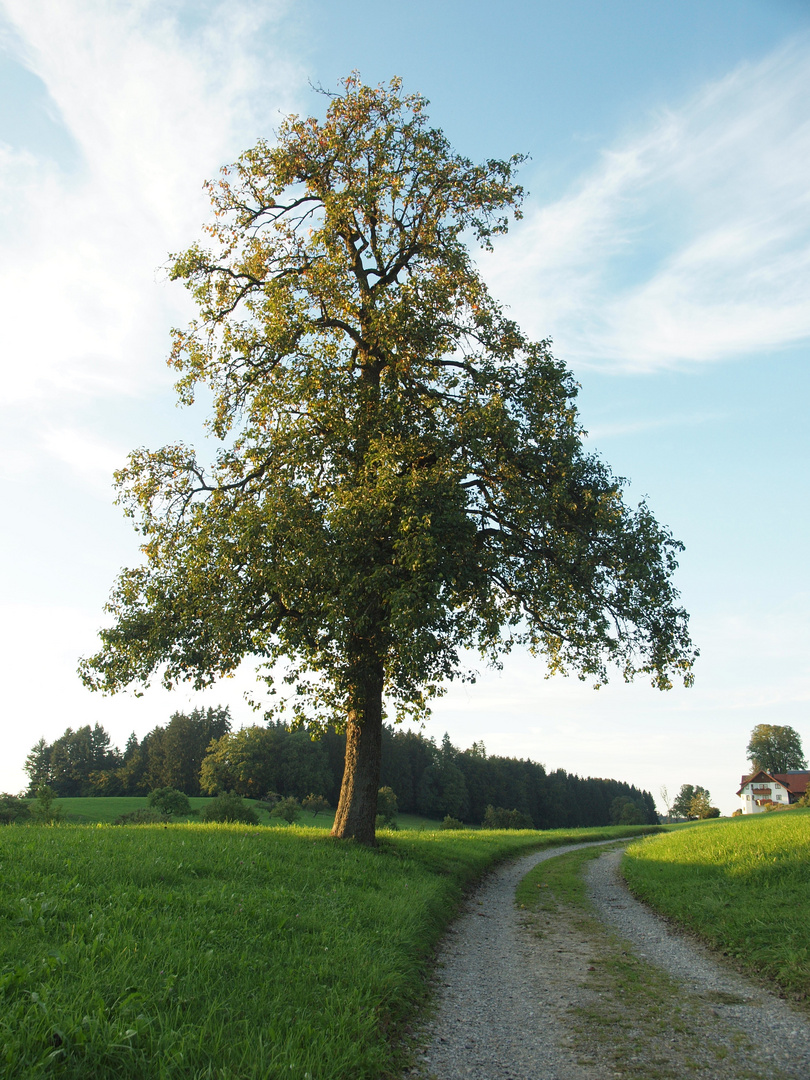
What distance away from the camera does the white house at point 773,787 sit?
343ft

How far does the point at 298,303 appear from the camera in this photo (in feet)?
59.7

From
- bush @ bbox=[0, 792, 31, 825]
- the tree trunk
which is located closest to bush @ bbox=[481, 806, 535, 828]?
bush @ bbox=[0, 792, 31, 825]

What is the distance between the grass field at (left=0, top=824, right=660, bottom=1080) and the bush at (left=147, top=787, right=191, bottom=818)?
37.4 metres

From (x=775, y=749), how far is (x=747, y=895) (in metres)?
122

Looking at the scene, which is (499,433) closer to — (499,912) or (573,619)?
(573,619)

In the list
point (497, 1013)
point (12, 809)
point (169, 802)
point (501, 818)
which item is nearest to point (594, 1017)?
point (497, 1013)

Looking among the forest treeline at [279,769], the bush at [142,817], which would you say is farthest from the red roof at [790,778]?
the bush at [142,817]

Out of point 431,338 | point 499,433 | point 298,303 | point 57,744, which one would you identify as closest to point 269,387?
point 298,303

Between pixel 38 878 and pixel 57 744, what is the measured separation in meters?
109

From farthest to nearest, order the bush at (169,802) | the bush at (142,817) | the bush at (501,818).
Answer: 1. the bush at (501,818)
2. the bush at (169,802)
3. the bush at (142,817)

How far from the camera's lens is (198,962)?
616cm

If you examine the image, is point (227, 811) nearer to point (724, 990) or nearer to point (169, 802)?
point (169, 802)

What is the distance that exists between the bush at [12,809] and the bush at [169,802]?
1265 cm

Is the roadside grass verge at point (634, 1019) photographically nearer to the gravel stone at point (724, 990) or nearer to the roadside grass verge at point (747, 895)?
the gravel stone at point (724, 990)
